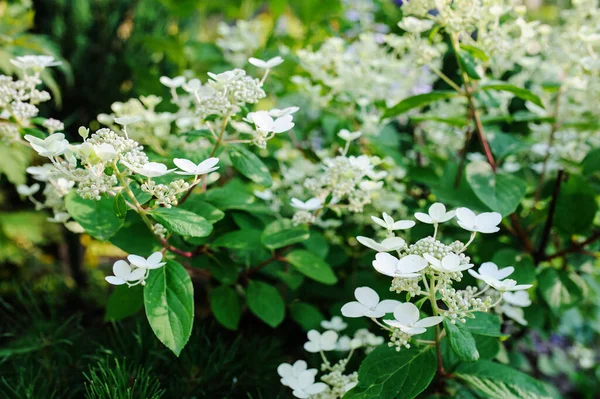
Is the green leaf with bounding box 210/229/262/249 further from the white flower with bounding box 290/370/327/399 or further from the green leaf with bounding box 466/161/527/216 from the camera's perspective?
the green leaf with bounding box 466/161/527/216

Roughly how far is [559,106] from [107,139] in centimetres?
146

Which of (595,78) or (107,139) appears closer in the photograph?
(107,139)

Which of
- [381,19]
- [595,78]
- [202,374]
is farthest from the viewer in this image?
[381,19]

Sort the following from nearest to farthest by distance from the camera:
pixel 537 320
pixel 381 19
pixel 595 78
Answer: pixel 537 320 → pixel 595 78 → pixel 381 19

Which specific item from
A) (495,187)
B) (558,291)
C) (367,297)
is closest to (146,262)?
(367,297)

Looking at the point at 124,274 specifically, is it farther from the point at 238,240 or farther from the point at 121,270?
the point at 238,240

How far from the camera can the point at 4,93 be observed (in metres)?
1.09

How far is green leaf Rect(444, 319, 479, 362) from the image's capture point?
2.71 feet

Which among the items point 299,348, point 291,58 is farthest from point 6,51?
point 299,348

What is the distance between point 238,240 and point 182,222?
251 mm

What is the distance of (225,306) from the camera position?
4.20 ft

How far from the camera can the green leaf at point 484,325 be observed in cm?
98

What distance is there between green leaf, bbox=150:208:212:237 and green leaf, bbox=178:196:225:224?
0.33ft

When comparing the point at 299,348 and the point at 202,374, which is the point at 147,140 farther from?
the point at 299,348
